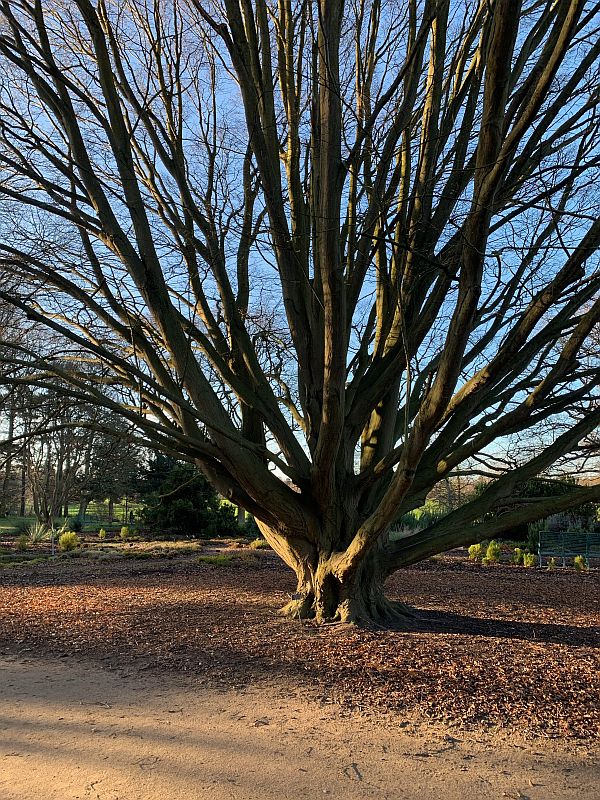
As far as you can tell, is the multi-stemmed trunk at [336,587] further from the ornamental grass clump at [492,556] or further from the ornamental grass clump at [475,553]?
the ornamental grass clump at [475,553]

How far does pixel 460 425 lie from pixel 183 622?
3.44 meters

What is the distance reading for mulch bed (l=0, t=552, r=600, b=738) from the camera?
3.95 m

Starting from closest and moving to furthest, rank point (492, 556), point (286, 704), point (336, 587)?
point (286, 704), point (336, 587), point (492, 556)

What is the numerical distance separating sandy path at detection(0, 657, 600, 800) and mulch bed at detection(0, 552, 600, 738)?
0.33 meters

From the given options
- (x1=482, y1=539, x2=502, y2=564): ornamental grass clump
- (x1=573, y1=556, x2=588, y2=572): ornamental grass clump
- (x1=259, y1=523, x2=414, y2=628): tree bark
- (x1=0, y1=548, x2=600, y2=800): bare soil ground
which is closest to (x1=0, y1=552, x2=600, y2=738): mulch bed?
(x1=0, y1=548, x2=600, y2=800): bare soil ground

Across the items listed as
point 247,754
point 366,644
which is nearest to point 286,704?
point 247,754

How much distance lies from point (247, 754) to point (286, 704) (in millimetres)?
795

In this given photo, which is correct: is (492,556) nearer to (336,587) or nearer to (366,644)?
(336,587)

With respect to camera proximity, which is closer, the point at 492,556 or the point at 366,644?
the point at 366,644

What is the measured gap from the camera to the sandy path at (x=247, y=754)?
2.71 meters

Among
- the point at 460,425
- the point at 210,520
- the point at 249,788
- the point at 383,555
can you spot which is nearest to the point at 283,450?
the point at 383,555

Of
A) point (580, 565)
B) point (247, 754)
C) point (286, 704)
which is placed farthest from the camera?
point (580, 565)

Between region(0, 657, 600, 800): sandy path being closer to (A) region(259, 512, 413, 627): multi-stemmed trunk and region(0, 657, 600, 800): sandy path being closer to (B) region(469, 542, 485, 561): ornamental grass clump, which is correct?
(A) region(259, 512, 413, 627): multi-stemmed trunk

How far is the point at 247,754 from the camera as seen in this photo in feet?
10.2
